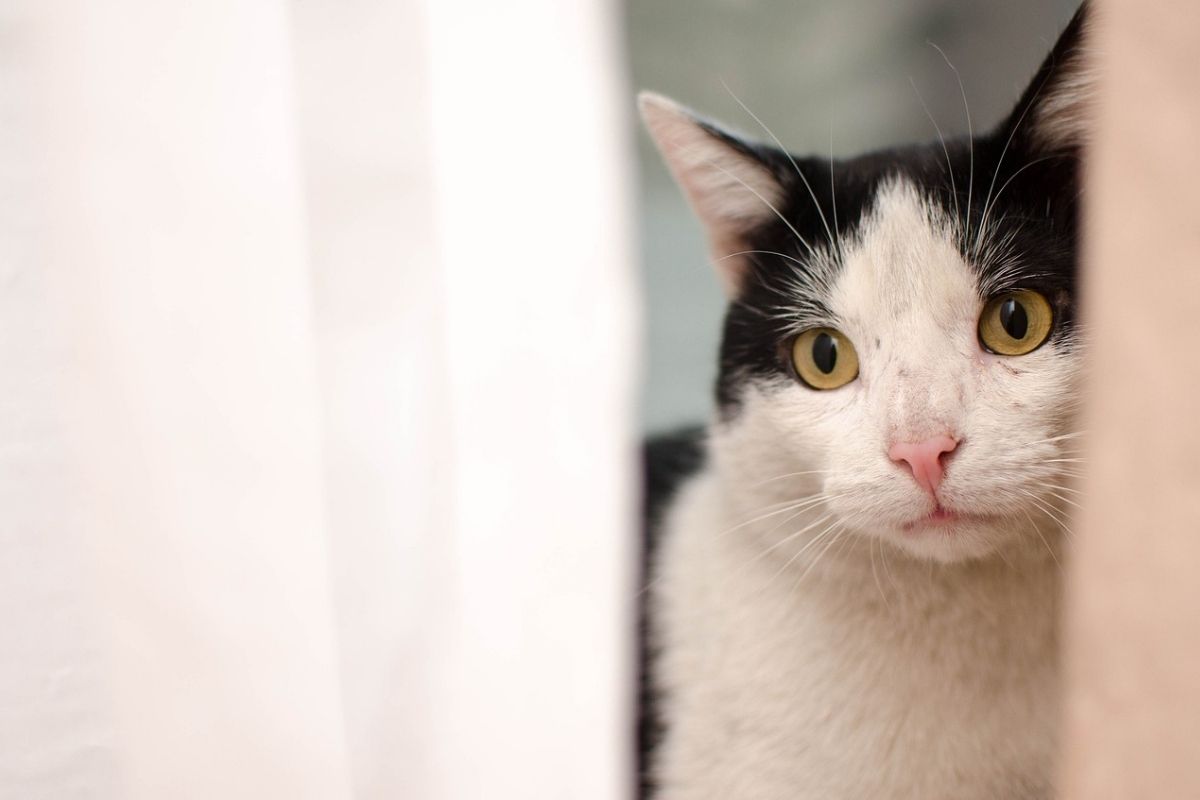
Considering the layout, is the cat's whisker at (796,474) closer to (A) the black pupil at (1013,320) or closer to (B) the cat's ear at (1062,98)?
(A) the black pupil at (1013,320)

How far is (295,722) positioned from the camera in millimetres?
768

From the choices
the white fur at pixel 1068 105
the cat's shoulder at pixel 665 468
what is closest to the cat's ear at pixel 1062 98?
the white fur at pixel 1068 105

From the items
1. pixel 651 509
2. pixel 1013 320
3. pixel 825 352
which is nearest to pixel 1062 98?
pixel 1013 320

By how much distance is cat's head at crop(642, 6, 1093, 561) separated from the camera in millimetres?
690

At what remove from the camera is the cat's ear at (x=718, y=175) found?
2.86 feet

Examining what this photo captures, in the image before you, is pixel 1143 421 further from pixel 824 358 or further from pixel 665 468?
pixel 665 468

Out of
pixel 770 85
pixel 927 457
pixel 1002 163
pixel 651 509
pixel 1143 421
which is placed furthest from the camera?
pixel 770 85

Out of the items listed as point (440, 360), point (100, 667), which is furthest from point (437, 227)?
point (100, 667)

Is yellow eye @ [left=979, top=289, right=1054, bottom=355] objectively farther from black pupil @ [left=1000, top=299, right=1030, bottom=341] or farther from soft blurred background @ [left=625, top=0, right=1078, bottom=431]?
soft blurred background @ [left=625, top=0, right=1078, bottom=431]

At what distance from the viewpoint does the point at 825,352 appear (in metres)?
0.85

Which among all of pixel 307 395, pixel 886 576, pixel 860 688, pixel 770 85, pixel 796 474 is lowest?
pixel 860 688

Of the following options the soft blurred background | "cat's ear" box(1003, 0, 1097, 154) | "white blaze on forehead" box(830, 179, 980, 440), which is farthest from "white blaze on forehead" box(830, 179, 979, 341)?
the soft blurred background

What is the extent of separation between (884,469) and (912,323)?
0.45 ft

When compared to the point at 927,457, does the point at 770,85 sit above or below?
above
